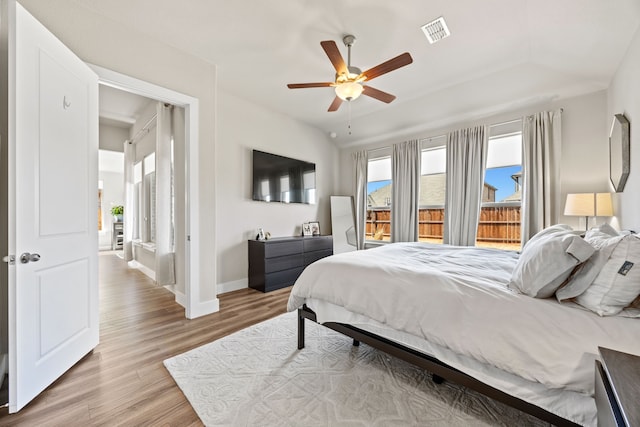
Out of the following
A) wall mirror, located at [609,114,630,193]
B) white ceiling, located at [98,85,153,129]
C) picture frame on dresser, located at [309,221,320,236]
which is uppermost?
white ceiling, located at [98,85,153,129]

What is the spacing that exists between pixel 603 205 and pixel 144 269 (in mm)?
6706

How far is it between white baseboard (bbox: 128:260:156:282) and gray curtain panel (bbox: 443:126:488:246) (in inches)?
193

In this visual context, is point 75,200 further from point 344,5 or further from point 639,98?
point 639,98

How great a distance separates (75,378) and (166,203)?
2.25 meters

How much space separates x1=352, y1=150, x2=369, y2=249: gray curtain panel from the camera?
531 cm

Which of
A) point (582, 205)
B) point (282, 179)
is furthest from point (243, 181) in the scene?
point (582, 205)

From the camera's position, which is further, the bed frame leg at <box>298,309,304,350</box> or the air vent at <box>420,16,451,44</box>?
the air vent at <box>420,16,451,44</box>

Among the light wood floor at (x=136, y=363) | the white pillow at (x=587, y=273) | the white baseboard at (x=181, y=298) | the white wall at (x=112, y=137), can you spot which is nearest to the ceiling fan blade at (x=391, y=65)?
the white pillow at (x=587, y=273)

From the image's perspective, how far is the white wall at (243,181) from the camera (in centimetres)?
382

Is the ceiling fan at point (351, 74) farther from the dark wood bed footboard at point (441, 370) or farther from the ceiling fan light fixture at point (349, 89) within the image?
the dark wood bed footboard at point (441, 370)

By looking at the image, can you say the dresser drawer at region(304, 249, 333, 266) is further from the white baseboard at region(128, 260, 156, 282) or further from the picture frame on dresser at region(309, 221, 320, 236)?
the white baseboard at region(128, 260, 156, 282)

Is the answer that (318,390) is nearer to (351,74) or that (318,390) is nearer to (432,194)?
(351,74)

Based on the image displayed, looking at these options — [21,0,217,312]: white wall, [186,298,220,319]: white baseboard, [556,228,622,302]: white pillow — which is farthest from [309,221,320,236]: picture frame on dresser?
[556,228,622,302]: white pillow

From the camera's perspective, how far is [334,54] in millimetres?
2207
